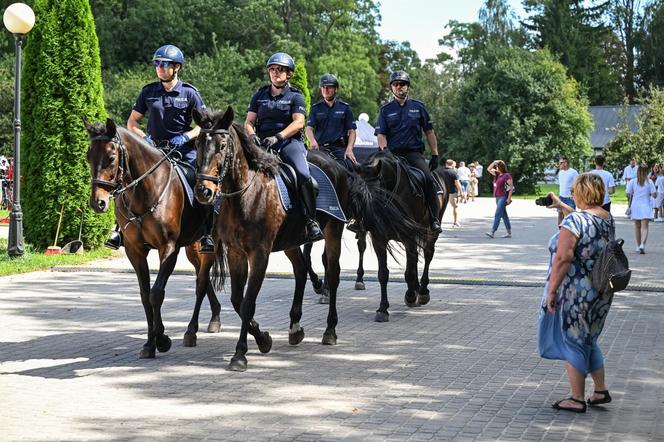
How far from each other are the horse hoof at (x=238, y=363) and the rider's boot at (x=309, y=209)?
63.0 inches

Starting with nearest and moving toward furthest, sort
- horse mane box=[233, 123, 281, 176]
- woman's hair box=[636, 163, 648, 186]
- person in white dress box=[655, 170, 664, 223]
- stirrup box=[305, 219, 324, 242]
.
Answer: horse mane box=[233, 123, 281, 176] → stirrup box=[305, 219, 324, 242] → woman's hair box=[636, 163, 648, 186] → person in white dress box=[655, 170, 664, 223]

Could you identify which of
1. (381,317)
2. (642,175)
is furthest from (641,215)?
(381,317)

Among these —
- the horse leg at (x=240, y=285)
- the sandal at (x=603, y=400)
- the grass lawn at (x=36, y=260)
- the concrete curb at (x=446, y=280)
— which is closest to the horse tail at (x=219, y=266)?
the horse leg at (x=240, y=285)

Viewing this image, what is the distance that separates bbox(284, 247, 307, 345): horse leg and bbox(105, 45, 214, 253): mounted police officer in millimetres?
919

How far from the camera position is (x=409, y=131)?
13.0m

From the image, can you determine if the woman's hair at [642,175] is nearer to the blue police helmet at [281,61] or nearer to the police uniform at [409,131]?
the police uniform at [409,131]

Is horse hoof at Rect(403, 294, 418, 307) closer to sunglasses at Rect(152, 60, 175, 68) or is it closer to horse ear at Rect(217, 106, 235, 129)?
sunglasses at Rect(152, 60, 175, 68)

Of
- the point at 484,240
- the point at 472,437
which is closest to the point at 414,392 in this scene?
the point at 472,437

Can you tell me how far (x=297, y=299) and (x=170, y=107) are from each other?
7.68 ft

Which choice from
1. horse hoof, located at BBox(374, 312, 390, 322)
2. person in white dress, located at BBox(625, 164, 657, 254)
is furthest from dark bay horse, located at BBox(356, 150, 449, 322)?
person in white dress, located at BBox(625, 164, 657, 254)

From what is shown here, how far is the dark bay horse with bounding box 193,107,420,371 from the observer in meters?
8.32

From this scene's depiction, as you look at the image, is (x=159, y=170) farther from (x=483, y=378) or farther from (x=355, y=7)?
(x=355, y=7)

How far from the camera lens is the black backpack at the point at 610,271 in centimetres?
659

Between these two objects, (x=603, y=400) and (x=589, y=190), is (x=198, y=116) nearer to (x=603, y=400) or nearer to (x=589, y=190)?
(x=589, y=190)
